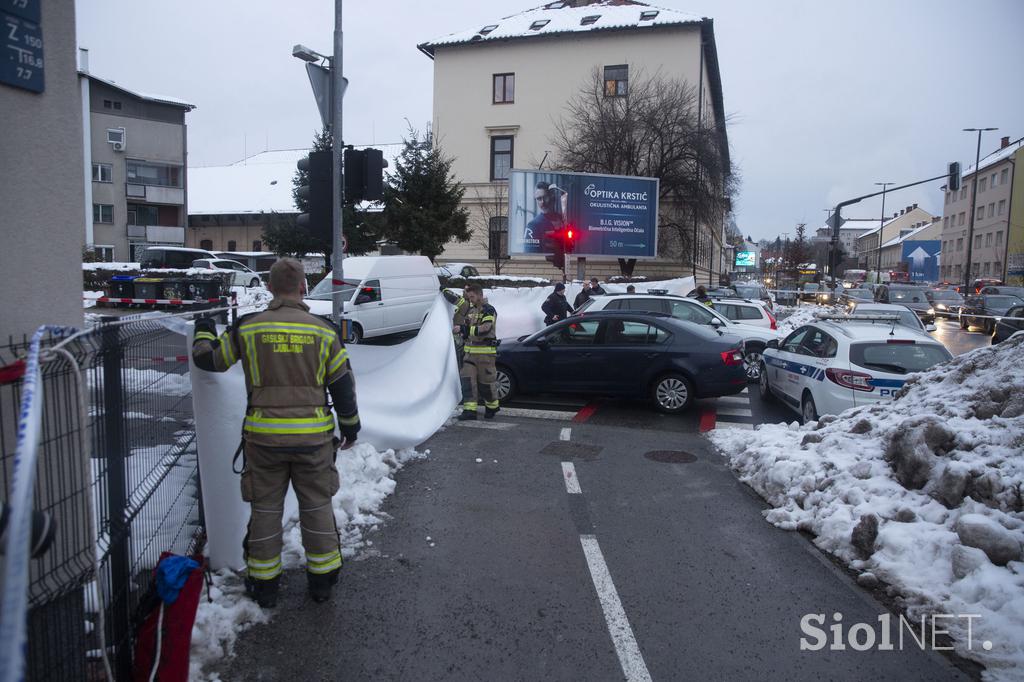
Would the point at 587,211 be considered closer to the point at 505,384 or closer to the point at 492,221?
the point at 505,384

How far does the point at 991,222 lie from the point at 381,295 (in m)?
71.1

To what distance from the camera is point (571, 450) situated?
813 centimetres

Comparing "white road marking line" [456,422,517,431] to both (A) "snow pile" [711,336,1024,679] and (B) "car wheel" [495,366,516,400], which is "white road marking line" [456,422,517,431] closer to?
(B) "car wheel" [495,366,516,400]

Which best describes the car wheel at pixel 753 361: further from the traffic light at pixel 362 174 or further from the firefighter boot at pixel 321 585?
the firefighter boot at pixel 321 585

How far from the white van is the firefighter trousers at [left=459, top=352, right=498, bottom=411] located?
657 cm

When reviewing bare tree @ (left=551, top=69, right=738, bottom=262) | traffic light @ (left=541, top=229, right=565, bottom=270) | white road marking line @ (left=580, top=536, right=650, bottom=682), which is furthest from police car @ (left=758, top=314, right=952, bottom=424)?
bare tree @ (left=551, top=69, right=738, bottom=262)

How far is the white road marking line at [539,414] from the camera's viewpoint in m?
10.1

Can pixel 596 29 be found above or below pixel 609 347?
above

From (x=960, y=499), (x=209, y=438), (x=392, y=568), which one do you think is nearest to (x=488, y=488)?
(x=392, y=568)

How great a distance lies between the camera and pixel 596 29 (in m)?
39.2

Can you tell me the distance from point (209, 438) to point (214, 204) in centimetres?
6291

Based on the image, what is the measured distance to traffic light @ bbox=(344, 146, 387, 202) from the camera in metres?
9.08

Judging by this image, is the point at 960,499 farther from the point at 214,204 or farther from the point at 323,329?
the point at 214,204

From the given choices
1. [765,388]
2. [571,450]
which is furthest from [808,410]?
[571,450]
